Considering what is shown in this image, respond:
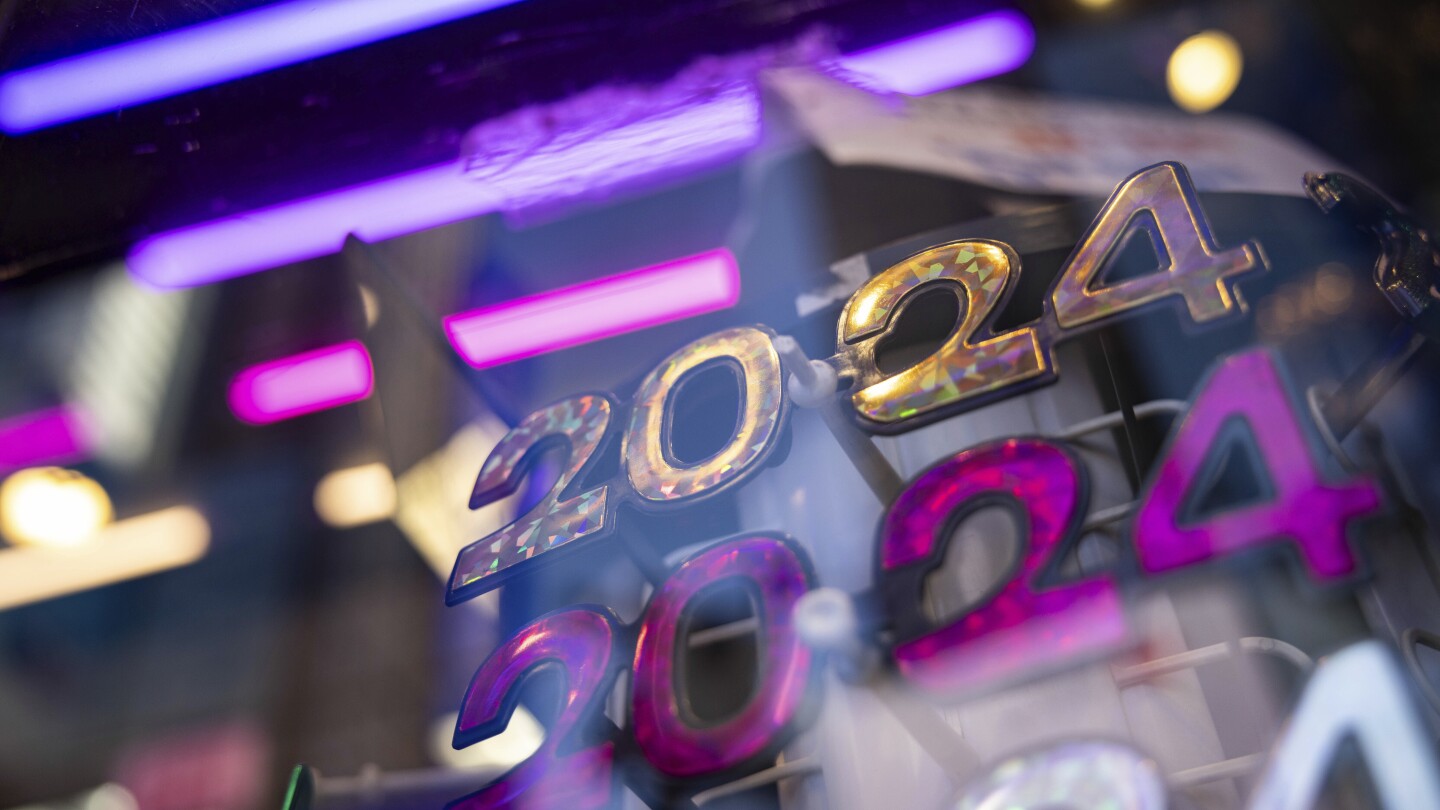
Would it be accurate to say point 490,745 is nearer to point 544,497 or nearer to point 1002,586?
point 544,497

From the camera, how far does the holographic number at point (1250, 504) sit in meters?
2.29

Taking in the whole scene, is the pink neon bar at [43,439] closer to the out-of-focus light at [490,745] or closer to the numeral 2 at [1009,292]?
the out-of-focus light at [490,745]

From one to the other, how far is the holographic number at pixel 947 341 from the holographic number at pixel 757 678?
1.64 feet

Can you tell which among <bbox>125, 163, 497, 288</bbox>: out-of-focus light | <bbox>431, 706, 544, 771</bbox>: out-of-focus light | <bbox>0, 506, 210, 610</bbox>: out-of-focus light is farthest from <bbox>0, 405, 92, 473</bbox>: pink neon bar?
<bbox>431, 706, 544, 771</bbox>: out-of-focus light

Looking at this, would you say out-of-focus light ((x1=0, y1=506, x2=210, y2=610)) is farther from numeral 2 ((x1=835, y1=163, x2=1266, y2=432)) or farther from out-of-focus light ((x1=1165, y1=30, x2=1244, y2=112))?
out-of-focus light ((x1=1165, y1=30, x2=1244, y2=112))

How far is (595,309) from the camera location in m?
4.29

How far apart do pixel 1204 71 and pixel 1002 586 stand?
272cm

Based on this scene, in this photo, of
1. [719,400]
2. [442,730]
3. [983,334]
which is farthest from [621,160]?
[442,730]

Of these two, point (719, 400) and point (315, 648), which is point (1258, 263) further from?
point (315, 648)

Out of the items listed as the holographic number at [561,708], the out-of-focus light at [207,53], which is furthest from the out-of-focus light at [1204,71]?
the holographic number at [561,708]

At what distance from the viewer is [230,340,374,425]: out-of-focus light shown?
499 centimetres

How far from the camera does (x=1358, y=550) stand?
2.25 metres

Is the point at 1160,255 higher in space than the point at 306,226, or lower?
lower

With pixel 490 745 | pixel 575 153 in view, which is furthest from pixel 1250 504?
pixel 490 745
